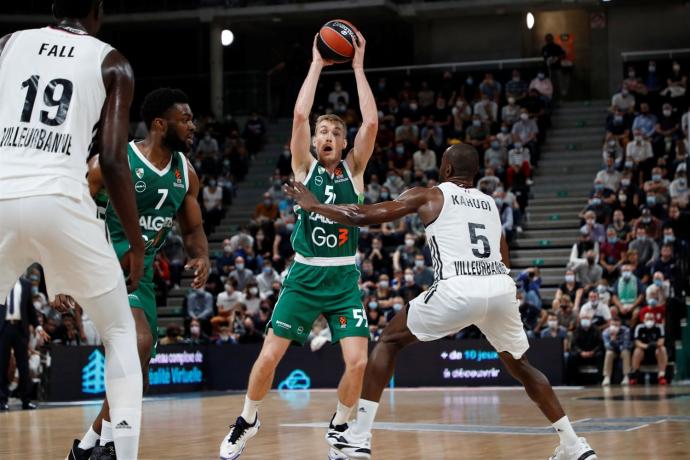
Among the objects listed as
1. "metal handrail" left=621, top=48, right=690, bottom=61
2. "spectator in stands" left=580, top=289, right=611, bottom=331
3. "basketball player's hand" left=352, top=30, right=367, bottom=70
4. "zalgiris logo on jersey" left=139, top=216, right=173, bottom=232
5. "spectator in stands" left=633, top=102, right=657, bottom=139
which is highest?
"metal handrail" left=621, top=48, right=690, bottom=61

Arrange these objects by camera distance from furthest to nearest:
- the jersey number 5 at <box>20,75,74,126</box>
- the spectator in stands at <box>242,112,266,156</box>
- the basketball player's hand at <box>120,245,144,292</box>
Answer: the spectator in stands at <box>242,112,266,156</box>
the basketball player's hand at <box>120,245,144,292</box>
the jersey number 5 at <box>20,75,74,126</box>

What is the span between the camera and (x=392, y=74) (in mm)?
30031

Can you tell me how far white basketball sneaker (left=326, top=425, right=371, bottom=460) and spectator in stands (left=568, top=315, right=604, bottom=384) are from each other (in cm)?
1223

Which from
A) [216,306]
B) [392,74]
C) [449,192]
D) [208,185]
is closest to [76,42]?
[449,192]

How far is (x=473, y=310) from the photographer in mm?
7070

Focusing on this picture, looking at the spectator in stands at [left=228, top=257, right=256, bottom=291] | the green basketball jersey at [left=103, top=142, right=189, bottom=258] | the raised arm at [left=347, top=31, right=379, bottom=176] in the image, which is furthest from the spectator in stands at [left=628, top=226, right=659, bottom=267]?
the green basketball jersey at [left=103, top=142, right=189, bottom=258]

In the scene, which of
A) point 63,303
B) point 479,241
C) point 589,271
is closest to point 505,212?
point 589,271

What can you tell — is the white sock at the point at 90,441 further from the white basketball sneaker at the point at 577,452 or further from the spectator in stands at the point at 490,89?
the spectator in stands at the point at 490,89

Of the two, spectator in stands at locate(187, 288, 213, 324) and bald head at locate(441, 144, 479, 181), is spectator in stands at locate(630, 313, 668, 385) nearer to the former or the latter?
spectator in stands at locate(187, 288, 213, 324)

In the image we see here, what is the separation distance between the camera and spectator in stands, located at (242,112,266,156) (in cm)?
2933

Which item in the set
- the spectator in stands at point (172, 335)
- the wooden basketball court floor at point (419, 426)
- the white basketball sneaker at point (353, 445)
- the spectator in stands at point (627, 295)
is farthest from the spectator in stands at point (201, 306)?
the white basketball sneaker at point (353, 445)

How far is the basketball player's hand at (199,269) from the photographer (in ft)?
21.7

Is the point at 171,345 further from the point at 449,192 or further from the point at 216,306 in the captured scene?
the point at 449,192

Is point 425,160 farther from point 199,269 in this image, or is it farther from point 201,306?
point 199,269
